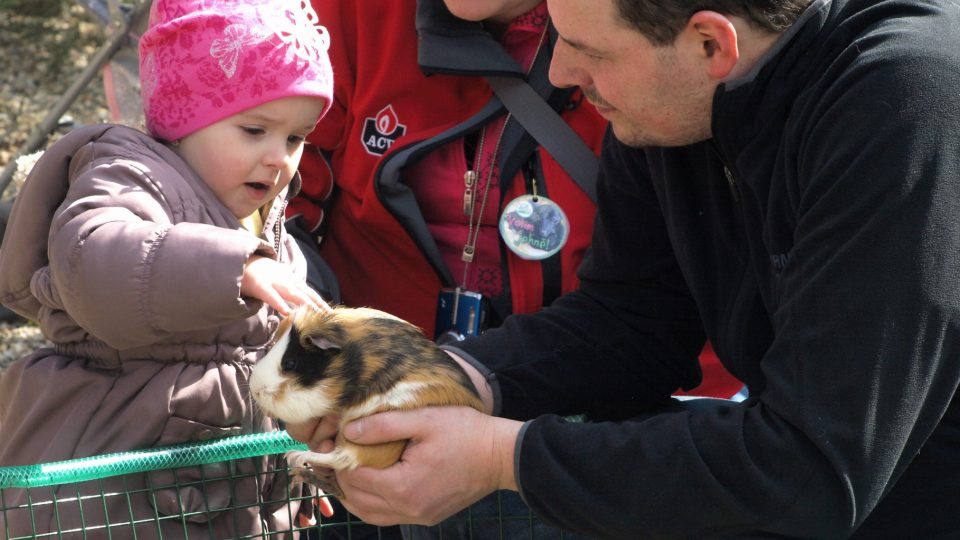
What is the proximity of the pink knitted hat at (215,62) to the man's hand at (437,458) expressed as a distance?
82 centimetres

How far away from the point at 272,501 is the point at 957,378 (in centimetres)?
129

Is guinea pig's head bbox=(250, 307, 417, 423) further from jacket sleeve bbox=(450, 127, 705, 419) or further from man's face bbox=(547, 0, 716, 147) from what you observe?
man's face bbox=(547, 0, 716, 147)

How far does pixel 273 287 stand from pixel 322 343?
0.21m

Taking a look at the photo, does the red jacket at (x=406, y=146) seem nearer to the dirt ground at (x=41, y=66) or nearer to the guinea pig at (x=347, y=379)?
the guinea pig at (x=347, y=379)

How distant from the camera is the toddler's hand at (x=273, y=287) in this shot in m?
2.12

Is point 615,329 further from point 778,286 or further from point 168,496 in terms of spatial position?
point 168,496

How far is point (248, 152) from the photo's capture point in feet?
8.06

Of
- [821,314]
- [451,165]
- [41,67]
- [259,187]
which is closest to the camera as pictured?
[821,314]

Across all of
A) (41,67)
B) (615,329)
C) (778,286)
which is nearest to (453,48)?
(615,329)

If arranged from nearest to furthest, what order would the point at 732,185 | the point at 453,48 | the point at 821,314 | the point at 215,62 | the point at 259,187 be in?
the point at 821,314, the point at 732,185, the point at 215,62, the point at 259,187, the point at 453,48

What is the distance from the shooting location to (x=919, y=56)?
5.69ft

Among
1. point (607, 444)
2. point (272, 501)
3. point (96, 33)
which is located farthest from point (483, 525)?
point (96, 33)

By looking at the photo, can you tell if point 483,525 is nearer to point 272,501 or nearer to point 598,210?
point 272,501

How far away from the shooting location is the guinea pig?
2.03 m
